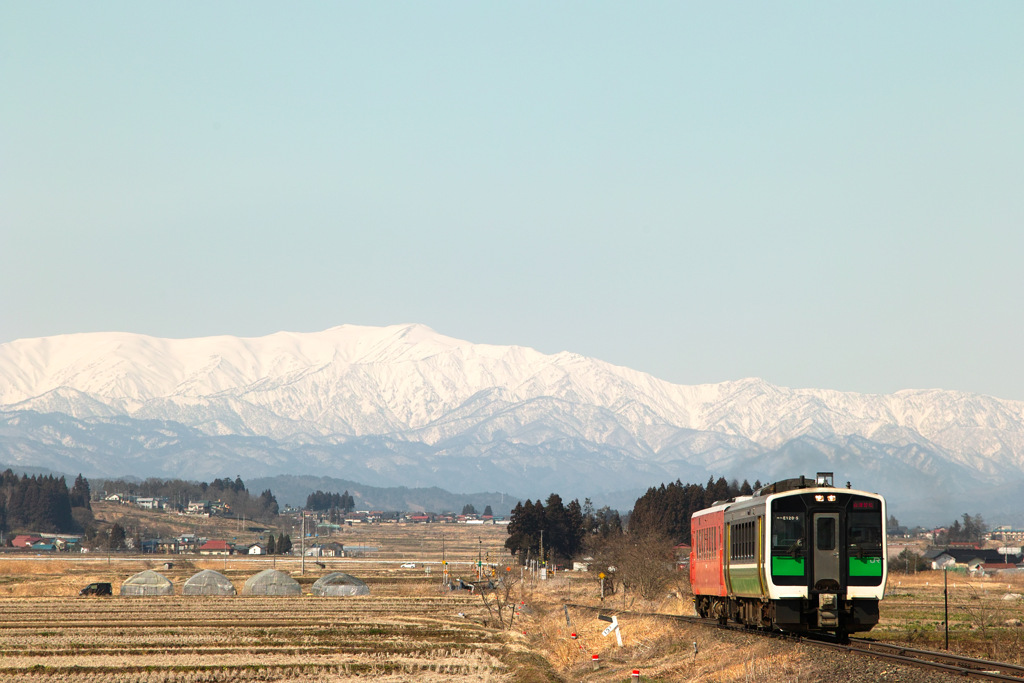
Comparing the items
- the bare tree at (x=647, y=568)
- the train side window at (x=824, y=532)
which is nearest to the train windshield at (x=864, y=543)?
the train side window at (x=824, y=532)

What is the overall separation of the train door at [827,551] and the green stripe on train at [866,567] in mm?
475

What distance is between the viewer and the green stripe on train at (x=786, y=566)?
3578 cm

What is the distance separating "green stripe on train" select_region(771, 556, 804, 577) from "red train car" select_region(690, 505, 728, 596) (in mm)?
7906

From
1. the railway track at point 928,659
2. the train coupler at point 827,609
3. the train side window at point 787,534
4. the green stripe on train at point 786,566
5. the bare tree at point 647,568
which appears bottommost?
the bare tree at point 647,568

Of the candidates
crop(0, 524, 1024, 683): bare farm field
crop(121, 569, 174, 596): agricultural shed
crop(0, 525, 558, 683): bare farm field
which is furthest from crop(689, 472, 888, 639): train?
crop(121, 569, 174, 596): agricultural shed

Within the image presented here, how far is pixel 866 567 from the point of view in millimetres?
35656

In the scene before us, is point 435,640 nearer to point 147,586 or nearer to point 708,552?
point 708,552

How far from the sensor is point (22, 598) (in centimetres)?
10738

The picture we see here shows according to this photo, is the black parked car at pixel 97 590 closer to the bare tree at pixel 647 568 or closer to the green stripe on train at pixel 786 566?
the bare tree at pixel 647 568

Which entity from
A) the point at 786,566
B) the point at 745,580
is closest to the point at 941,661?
the point at 786,566

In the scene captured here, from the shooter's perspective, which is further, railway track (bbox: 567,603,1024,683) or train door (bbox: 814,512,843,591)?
train door (bbox: 814,512,843,591)

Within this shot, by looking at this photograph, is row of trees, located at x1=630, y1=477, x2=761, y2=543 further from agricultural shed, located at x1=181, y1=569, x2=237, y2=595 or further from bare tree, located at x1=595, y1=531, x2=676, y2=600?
bare tree, located at x1=595, y1=531, x2=676, y2=600

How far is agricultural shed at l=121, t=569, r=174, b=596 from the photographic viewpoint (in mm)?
116250

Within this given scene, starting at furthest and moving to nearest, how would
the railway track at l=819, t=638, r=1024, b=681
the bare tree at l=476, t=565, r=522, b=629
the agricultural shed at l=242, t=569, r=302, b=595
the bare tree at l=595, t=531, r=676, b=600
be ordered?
the agricultural shed at l=242, t=569, r=302, b=595
the bare tree at l=595, t=531, r=676, b=600
the bare tree at l=476, t=565, r=522, b=629
the railway track at l=819, t=638, r=1024, b=681
